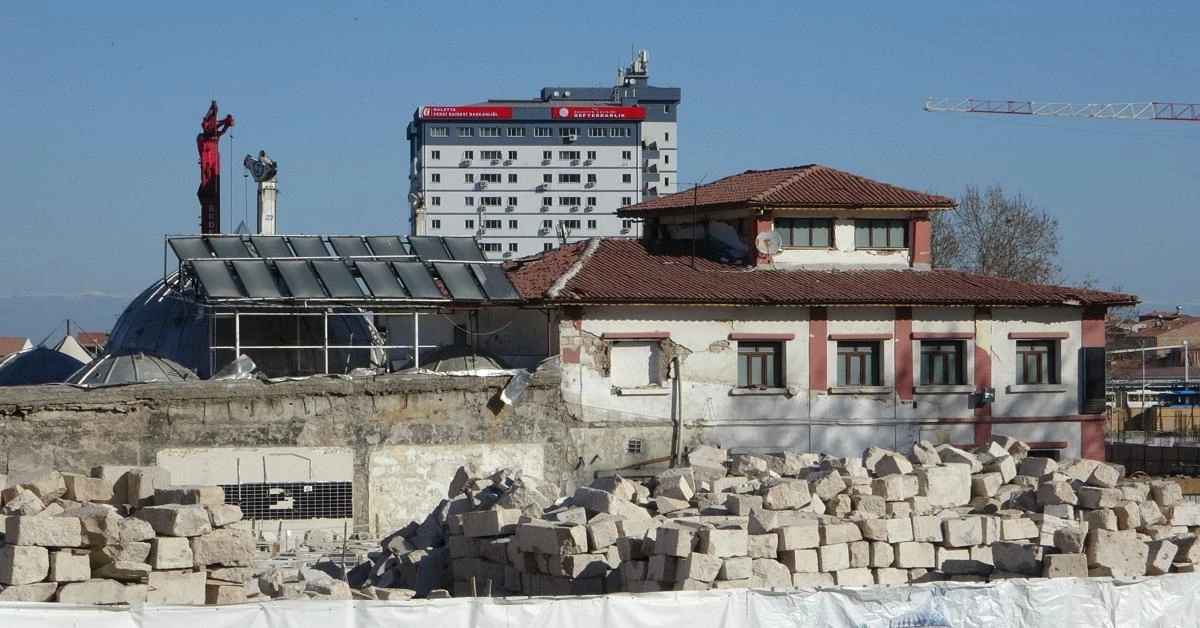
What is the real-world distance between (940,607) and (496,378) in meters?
16.0

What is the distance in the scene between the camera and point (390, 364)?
32.8 m

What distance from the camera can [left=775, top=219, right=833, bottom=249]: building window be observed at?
3378 cm

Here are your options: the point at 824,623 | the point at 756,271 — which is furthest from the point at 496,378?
the point at 824,623

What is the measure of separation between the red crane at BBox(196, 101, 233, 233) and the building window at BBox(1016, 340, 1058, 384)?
2147cm

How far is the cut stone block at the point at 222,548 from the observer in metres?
16.0

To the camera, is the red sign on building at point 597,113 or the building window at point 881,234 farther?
the red sign on building at point 597,113

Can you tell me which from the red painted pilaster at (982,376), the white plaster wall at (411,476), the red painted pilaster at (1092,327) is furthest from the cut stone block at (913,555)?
the red painted pilaster at (1092,327)

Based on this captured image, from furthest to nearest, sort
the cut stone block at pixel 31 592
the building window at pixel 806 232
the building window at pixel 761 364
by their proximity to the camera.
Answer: the building window at pixel 806 232
the building window at pixel 761 364
the cut stone block at pixel 31 592

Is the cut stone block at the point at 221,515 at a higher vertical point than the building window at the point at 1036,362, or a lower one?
lower

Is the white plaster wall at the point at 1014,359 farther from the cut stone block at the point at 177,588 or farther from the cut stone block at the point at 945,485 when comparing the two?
the cut stone block at the point at 177,588

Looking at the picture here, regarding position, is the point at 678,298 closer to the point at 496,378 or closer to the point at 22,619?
the point at 496,378

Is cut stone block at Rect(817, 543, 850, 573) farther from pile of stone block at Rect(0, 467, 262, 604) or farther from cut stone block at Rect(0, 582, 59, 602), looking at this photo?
cut stone block at Rect(0, 582, 59, 602)

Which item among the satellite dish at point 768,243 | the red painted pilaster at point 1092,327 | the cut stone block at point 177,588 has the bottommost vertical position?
the cut stone block at point 177,588

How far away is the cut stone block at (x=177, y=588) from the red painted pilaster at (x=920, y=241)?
21.8 metres
